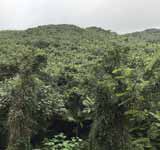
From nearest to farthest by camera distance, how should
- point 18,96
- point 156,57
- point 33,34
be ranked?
point 156,57 → point 18,96 → point 33,34

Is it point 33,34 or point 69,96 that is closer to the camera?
point 69,96

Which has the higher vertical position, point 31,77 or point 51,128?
point 31,77

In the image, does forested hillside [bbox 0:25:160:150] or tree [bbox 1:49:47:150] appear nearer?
forested hillside [bbox 0:25:160:150]

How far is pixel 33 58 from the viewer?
11.7 metres

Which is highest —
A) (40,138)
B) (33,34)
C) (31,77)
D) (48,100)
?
(33,34)

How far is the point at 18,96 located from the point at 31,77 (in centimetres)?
69

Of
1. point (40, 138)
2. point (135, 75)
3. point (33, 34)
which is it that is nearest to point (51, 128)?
point (40, 138)

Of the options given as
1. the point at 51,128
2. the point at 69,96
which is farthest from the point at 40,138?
the point at 69,96

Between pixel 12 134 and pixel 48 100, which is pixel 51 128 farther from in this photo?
pixel 12 134

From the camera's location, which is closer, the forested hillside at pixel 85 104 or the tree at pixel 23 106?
the forested hillside at pixel 85 104

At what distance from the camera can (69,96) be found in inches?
568

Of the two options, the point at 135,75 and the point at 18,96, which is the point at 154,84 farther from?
the point at 18,96

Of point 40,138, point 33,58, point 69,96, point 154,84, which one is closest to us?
point 154,84

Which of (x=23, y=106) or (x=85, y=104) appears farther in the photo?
(x=85, y=104)
